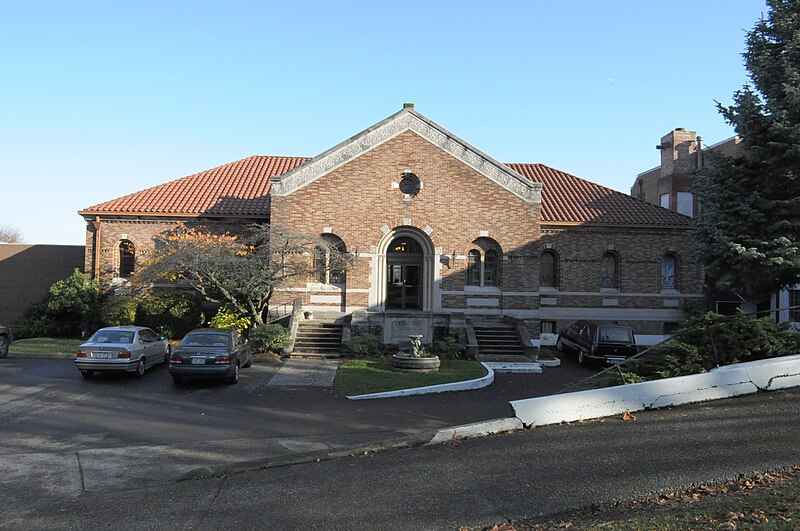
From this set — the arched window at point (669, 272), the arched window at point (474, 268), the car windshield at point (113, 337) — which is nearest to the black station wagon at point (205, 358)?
the car windshield at point (113, 337)

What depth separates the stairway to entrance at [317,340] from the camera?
20666 mm

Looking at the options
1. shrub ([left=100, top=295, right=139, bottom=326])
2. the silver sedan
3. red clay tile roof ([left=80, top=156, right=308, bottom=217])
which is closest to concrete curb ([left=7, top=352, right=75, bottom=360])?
shrub ([left=100, top=295, right=139, bottom=326])

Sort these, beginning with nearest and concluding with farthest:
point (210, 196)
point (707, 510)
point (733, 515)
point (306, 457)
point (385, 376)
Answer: point (733, 515), point (707, 510), point (306, 457), point (385, 376), point (210, 196)

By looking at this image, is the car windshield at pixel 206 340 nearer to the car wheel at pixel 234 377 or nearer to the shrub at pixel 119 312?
the car wheel at pixel 234 377

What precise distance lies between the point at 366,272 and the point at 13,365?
12.2m

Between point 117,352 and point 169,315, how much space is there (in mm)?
7841

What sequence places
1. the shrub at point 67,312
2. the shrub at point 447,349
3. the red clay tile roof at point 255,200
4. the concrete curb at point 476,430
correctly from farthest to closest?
the red clay tile roof at point 255,200
the shrub at point 67,312
the shrub at point 447,349
the concrete curb at point 476,430

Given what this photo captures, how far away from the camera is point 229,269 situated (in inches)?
824

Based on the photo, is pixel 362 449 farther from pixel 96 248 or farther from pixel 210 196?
pixel 96 248

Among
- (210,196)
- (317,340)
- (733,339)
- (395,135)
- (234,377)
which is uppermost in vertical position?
(395,135)

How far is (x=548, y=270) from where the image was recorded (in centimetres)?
2675

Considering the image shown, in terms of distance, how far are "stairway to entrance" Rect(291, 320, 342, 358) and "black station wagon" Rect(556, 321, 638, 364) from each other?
28.7ft

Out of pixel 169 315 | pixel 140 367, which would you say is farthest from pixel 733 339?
pixel 169 315

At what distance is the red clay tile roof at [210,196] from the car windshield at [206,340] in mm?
10127
